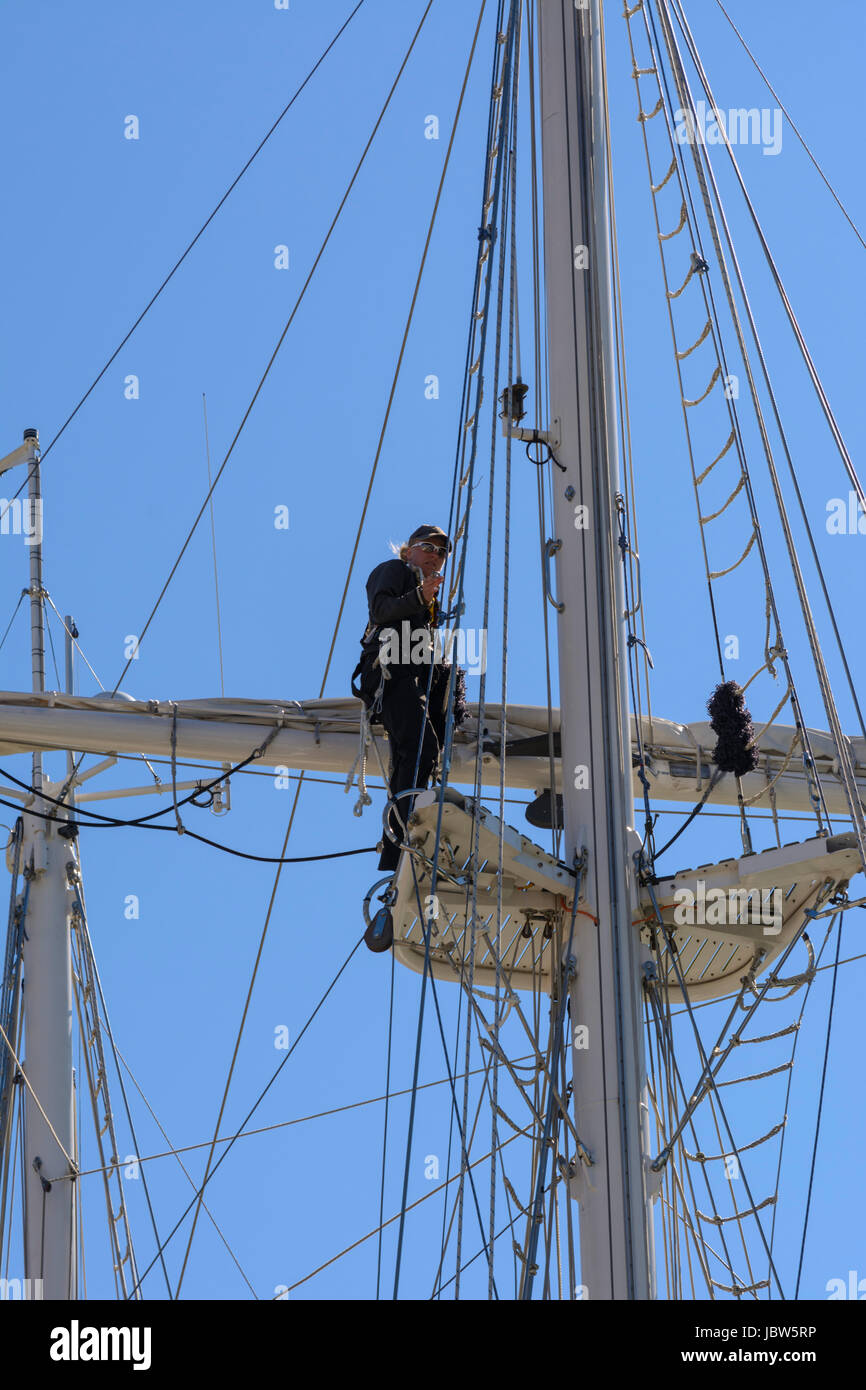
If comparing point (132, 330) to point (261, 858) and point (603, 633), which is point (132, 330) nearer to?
point (261, 858)

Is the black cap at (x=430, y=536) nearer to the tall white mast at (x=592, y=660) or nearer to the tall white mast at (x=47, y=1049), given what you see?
the tall white mast at (x=592, y=660)

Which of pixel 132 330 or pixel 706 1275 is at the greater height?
pixel 132 330

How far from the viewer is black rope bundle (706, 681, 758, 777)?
12094 mm

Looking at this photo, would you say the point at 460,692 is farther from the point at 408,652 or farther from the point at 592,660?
the point at 592,660

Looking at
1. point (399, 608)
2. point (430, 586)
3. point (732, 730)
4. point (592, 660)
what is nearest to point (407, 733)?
point (399, 608)

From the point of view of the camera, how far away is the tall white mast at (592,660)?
36.0 ft

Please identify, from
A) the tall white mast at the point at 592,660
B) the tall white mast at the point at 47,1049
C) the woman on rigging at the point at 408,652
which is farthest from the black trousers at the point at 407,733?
the tall white mast at the point at 47,1049

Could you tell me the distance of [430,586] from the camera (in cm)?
1284

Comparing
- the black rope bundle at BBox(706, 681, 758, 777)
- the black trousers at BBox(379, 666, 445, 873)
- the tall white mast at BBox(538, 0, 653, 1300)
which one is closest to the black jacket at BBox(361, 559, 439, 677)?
the black trousers at BBox(379, 666, 445, 873)

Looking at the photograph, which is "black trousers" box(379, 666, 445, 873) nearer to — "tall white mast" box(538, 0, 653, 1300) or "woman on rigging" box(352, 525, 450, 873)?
"woman on rigging" box(352, 525, 450, 873)

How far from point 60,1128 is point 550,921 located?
883 centimetres

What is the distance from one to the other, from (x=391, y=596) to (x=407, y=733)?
2.56 ft

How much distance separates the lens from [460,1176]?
11.3m
